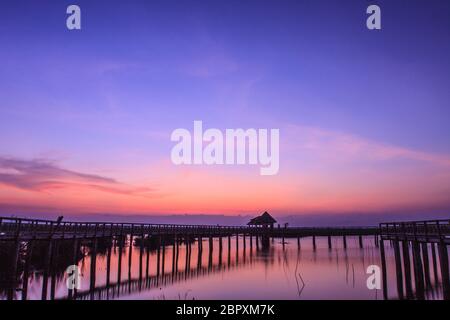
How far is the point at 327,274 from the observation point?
33.1 metres

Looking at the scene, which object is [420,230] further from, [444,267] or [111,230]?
[111,230]

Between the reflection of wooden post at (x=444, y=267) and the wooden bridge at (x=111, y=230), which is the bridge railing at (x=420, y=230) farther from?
the wooden bridge at (x=111, y=230)

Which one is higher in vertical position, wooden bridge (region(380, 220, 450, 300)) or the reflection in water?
wooden bridge (region(380, 220, 450, 300))

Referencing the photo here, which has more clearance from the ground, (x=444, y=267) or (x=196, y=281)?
(x=444, y=267)

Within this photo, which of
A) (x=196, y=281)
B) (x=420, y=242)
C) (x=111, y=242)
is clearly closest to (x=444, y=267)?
(x=420, y=242)

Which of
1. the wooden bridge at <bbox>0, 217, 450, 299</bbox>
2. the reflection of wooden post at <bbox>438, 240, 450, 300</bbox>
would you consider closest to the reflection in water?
the wooden bridge at <bbox>0, 217, 450, 299</bbox>

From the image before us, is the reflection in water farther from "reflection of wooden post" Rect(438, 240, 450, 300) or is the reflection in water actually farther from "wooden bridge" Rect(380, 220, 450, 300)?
"reflection of wooden post" Rect(438, 240, 450, 300)

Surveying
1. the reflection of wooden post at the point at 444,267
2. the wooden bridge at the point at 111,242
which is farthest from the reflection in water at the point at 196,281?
the reflection of wooden post at the point at 444,267

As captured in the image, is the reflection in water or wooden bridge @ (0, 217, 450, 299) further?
the reflection in water

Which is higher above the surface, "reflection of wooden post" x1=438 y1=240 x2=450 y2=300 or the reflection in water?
"reflection of wooden post" x1=438 y1=240 x2=450 y2=300

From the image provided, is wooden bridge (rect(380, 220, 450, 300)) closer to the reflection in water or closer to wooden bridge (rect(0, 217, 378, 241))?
the reflection in water
